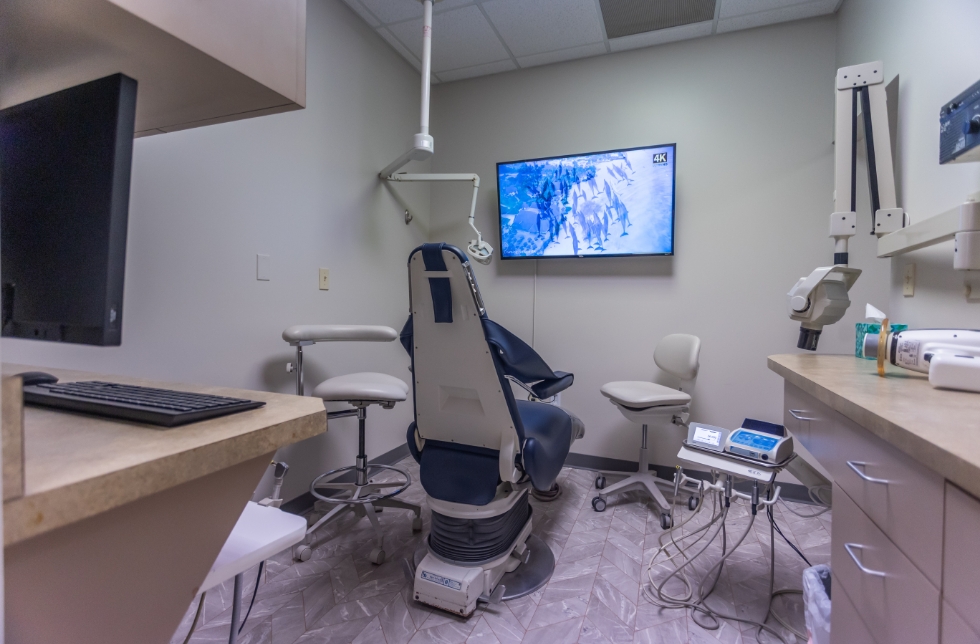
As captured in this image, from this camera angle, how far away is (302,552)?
1.76 m

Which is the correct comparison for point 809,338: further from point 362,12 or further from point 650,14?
point 362,12

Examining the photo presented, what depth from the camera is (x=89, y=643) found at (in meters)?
0.49

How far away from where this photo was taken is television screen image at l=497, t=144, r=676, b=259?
8.58 feet

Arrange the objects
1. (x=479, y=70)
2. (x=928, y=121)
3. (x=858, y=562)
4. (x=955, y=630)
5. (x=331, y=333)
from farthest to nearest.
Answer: (x=479, y=70) < (x=331, y=333) < (x=928, y=121) < (x=858, y=562) < (x=955, y=630)

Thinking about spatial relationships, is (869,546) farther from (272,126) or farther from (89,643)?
(272,126)

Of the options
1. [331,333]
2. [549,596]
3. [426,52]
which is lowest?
[549,596]

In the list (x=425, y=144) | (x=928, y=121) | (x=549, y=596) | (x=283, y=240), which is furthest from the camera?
(x=425, y=144)

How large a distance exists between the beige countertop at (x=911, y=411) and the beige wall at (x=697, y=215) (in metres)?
1.33

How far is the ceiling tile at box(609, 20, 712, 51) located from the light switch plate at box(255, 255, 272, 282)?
238 centimetres

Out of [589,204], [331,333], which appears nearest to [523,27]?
[589,204]

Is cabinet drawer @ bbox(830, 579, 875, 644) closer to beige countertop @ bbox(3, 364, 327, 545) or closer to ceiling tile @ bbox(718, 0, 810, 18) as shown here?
beige countertop @ bbox(3, 364, 327, 545)

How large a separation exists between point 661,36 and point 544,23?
72cm

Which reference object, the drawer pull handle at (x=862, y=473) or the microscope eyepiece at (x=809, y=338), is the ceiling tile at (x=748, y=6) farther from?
the drawer pull handle at (x=862, y=473)

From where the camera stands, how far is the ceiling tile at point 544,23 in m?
2.38
